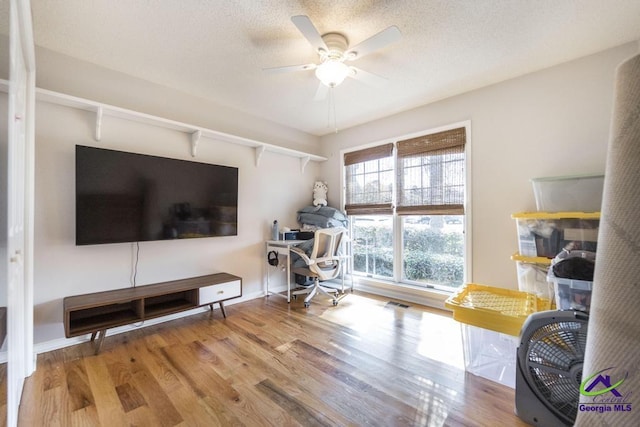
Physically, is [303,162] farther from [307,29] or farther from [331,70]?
[307,29]

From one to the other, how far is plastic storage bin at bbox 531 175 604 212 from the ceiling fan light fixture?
5.82 ft

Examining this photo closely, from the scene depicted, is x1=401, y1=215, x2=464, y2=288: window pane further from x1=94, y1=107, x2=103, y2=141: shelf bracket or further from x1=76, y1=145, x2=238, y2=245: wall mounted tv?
x1=94, y1=107, x2=103, y2=141: shelf bracket

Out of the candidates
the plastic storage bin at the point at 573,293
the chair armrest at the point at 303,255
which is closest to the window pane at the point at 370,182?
the chair armrest at the point at 303,255

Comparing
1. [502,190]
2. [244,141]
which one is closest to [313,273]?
[244,141]

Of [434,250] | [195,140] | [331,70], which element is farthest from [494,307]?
[195,140]

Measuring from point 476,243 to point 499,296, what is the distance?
842 millimetres

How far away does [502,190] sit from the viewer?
2596 mm

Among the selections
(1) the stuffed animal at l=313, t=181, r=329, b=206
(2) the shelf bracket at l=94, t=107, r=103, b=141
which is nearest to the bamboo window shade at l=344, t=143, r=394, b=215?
(1) the stuffed animal at l=313, t=181, r=329, b=206

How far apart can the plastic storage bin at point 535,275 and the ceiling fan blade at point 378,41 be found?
1885 mm

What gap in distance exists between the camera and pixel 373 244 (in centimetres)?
379

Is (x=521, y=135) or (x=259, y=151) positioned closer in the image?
(x=521, y=135)

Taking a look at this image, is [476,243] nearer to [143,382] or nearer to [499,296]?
[499,296]

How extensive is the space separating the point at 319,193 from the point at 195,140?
73.4 inches

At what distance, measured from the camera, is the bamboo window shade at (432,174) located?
289 cm
